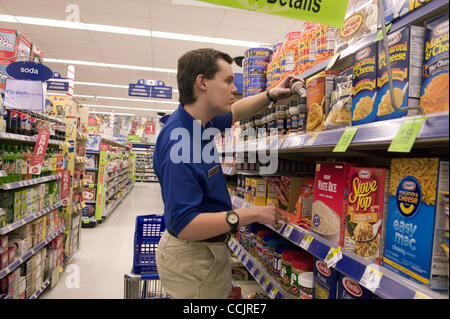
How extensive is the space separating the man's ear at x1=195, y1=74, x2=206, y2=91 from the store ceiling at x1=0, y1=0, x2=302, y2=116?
10.6ft

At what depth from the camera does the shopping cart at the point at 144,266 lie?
7.31 ft

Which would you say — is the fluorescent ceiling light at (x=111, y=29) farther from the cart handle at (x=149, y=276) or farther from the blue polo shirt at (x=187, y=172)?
the blue polo shirt at (x=187, y=172)

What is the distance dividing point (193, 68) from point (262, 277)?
136cm

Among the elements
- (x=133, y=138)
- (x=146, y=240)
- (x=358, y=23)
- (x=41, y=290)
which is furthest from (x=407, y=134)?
(x=133, y=138)

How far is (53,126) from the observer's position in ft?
11.4

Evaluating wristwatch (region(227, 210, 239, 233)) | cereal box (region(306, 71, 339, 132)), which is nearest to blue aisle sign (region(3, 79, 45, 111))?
wristwatch (region(227, 210, 239, 233))

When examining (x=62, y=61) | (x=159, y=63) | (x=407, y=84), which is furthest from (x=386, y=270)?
(x=62, y=61)

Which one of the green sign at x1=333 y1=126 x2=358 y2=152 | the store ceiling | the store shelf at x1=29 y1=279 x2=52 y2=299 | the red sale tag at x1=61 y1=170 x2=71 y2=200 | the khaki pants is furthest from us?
the store ceiling

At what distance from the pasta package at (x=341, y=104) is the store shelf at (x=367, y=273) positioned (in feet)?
1.58

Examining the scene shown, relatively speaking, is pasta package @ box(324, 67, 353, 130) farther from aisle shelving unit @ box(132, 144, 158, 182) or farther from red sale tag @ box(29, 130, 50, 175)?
aisle shelving unit @ box(132, 144, 158, 182)

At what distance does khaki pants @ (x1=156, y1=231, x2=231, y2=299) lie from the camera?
1.48m

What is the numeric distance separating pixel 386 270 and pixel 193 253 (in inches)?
33.5

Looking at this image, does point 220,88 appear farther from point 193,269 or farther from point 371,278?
point 371,278
